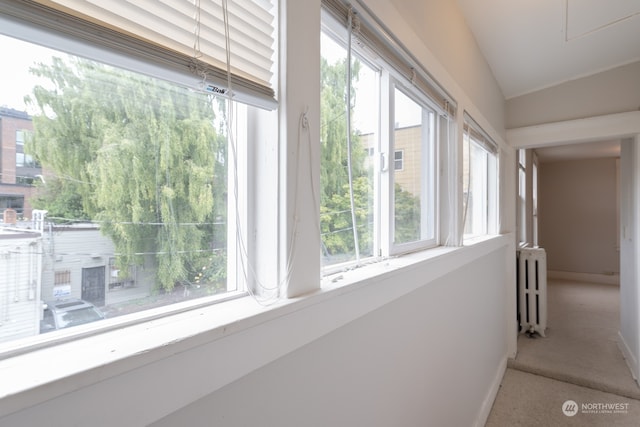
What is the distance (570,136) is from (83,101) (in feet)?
11.8

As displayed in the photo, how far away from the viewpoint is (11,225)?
426 mm

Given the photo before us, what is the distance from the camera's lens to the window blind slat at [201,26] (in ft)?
1.50

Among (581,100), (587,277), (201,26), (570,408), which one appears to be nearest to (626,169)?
(581,100)

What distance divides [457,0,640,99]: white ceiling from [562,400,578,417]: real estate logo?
8.77ft

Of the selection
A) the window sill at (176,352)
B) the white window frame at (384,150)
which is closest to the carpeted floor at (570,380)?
the white window frame at (384,150)

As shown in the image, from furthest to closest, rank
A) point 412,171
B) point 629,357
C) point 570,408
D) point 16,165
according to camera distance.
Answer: point 629,357, point 570,408, point 412,171, point 16,165

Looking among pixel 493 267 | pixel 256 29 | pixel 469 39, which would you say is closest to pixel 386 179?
pixel 256 29

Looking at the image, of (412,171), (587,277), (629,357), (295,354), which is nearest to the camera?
(295,354)

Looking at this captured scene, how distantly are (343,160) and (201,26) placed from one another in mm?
568

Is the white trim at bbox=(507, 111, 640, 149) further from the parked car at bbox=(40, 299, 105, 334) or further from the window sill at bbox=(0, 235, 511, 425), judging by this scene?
the parked car at bbox=(40, 299, 105, 334)

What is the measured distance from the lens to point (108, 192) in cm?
51

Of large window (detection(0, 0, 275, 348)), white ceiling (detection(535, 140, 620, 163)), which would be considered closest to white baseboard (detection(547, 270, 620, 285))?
white ceiling (detection(535, 140, 620, 163))

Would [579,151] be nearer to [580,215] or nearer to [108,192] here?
[580,215]

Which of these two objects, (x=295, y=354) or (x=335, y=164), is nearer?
(x=295, y=354)
